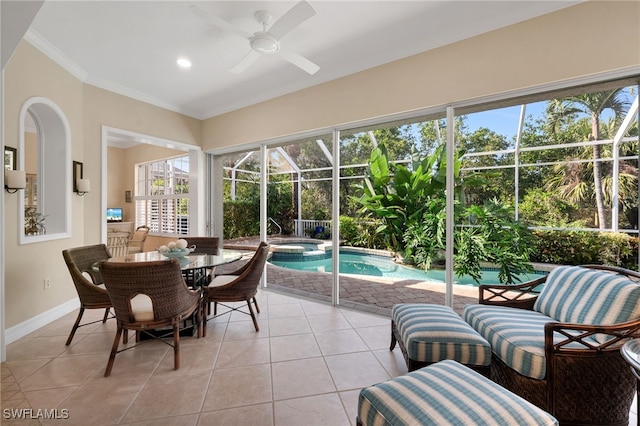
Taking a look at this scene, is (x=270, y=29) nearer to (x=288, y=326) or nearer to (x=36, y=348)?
(x=288, y=326)

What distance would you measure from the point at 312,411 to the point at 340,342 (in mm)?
1006

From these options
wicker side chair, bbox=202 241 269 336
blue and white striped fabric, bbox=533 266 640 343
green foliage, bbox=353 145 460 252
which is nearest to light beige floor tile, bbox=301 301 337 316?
wicker side chair, bbox=202 241 269 336

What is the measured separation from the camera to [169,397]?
1.98m

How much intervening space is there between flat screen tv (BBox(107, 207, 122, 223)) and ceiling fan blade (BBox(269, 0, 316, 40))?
7.33 meters

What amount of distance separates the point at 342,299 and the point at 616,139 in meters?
3.39

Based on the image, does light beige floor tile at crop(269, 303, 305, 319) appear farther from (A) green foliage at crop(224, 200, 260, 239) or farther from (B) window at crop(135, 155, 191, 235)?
(B) window at crop(135, 155, 191, 235)

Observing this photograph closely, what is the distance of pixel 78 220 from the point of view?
3.80 metres

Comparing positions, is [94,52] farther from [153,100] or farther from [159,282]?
[159,282]

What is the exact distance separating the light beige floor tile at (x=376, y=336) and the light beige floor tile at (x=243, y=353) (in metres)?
→ 1.00

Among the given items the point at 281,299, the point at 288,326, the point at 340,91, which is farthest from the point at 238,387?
the point at 340,91

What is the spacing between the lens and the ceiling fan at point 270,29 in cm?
213

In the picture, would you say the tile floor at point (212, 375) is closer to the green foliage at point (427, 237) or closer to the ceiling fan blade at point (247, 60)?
the green foliage at point (427, 237)

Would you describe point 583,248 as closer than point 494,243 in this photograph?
Yes

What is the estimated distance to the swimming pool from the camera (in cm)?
314
